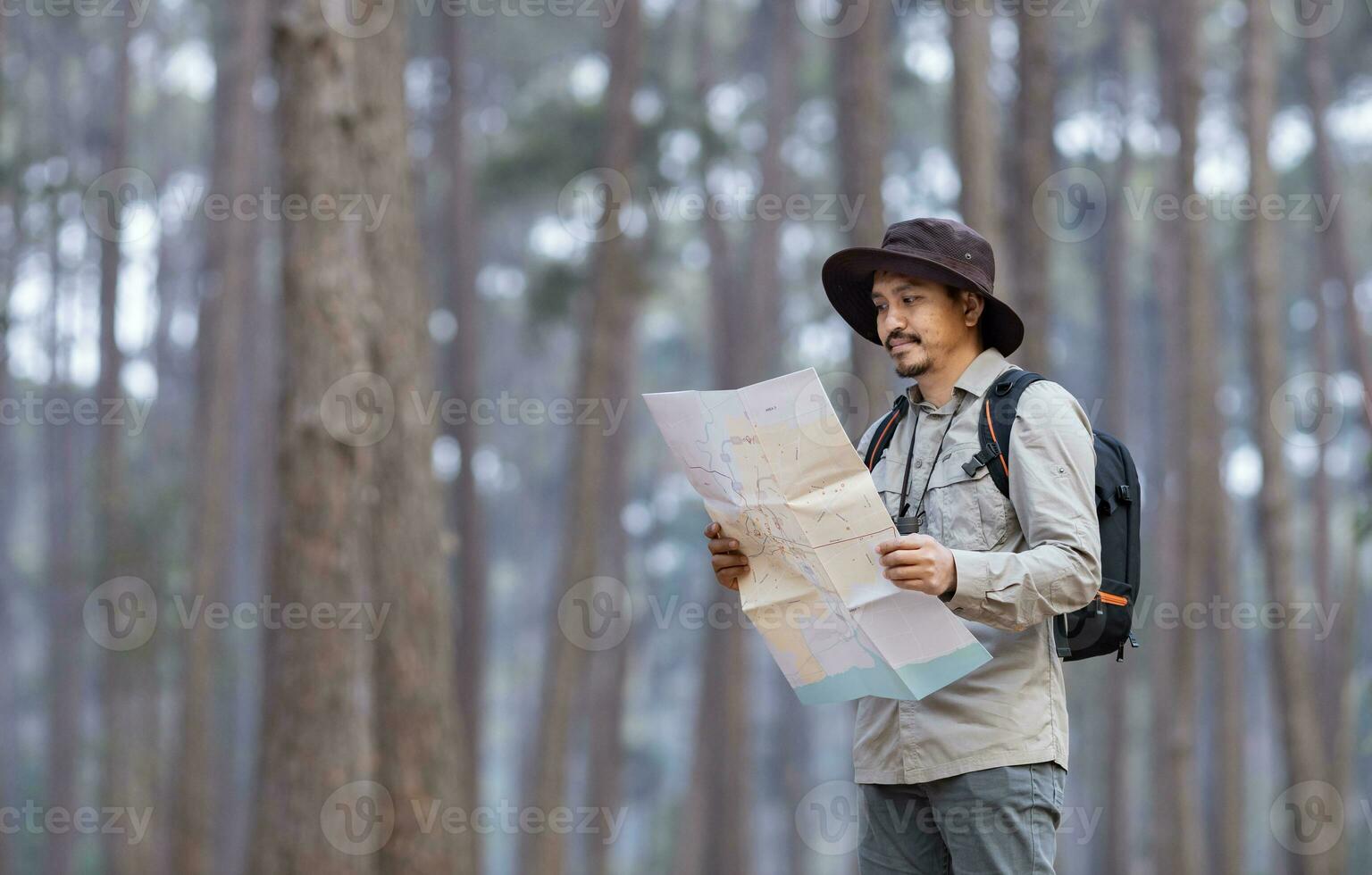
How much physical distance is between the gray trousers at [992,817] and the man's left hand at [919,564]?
429 millimetres

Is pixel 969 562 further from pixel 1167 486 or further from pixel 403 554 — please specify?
pixel 1167 486

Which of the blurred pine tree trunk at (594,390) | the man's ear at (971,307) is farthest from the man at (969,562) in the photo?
the blurred pine tree trunk at (594,390)

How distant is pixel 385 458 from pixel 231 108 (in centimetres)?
1151

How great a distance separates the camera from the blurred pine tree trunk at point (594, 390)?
546 inches

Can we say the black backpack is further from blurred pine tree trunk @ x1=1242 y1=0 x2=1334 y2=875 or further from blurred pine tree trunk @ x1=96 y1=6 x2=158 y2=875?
blurred pine tree trunk @ x1=96 y1=6 x2=158 y2=875

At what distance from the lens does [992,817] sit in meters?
2.92

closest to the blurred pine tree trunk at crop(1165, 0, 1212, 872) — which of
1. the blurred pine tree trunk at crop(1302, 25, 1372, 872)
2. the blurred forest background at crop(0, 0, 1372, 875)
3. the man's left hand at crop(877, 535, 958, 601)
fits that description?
the blurred forest background at crop(0, 0, 1372, 875)

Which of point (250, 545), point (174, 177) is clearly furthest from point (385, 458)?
point (174, 177)

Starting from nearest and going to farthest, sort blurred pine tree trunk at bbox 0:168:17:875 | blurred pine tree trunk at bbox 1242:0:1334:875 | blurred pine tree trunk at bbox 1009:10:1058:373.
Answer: blurred pine tree trunk at bbox 1009:10:1058:373 → blurred pine tree trunk at bbox 1242:0:1334:875 → blurred pine tree trunk at bbox 0:168:17:875

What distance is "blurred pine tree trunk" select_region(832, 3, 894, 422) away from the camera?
374 inches

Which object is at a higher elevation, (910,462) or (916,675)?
(910,462)

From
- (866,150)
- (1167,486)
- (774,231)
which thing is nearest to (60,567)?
(774,231)

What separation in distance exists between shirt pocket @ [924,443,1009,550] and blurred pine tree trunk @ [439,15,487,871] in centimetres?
1043

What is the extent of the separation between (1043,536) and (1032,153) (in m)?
8.61
